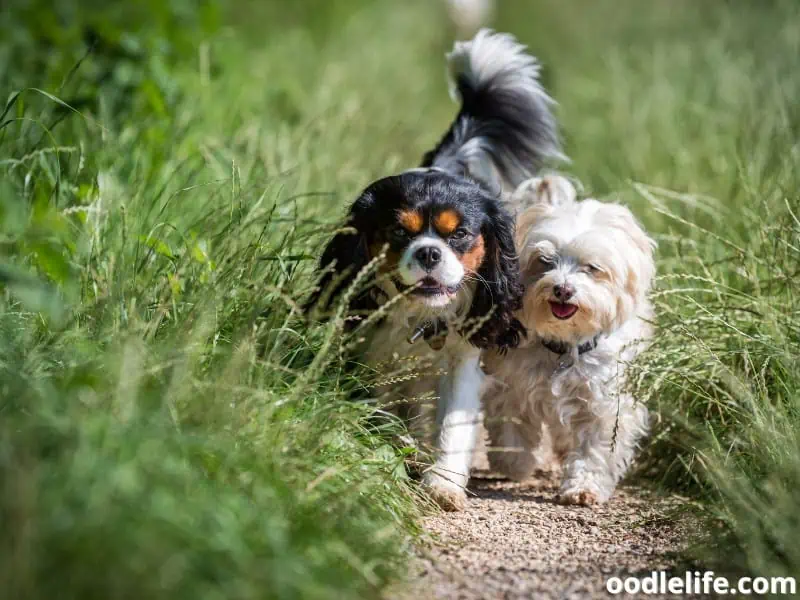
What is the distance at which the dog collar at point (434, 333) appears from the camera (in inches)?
146

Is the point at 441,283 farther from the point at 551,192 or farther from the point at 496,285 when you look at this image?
the point at 551,192

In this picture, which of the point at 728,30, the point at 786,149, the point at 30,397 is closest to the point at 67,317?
the point at 30,397

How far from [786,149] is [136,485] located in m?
3.74

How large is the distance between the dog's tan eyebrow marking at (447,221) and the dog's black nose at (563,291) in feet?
1.33

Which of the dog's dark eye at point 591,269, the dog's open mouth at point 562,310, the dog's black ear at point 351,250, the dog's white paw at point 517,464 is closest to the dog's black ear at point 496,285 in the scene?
the dog's open mouth at point 562,310

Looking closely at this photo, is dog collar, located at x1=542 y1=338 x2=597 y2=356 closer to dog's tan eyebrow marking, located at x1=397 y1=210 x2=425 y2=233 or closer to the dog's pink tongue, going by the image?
the dog's pink tongue

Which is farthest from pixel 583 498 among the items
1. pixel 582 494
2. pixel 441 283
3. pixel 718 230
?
pixel 718 230

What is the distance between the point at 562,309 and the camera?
12.2 feet

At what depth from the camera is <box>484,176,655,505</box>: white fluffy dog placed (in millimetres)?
3736

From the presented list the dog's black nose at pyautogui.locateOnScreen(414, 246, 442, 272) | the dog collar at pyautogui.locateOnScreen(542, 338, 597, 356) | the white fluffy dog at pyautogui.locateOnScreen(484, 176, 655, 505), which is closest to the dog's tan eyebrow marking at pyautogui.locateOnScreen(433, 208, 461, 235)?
the dog's black nose at pyautogui.locateOnScreen(414, 246, 442, 272)

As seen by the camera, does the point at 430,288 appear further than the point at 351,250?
No

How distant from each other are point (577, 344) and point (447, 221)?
0.69 meters

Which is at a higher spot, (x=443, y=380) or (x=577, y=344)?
(x=577, y=344)

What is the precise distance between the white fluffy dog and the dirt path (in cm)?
16
